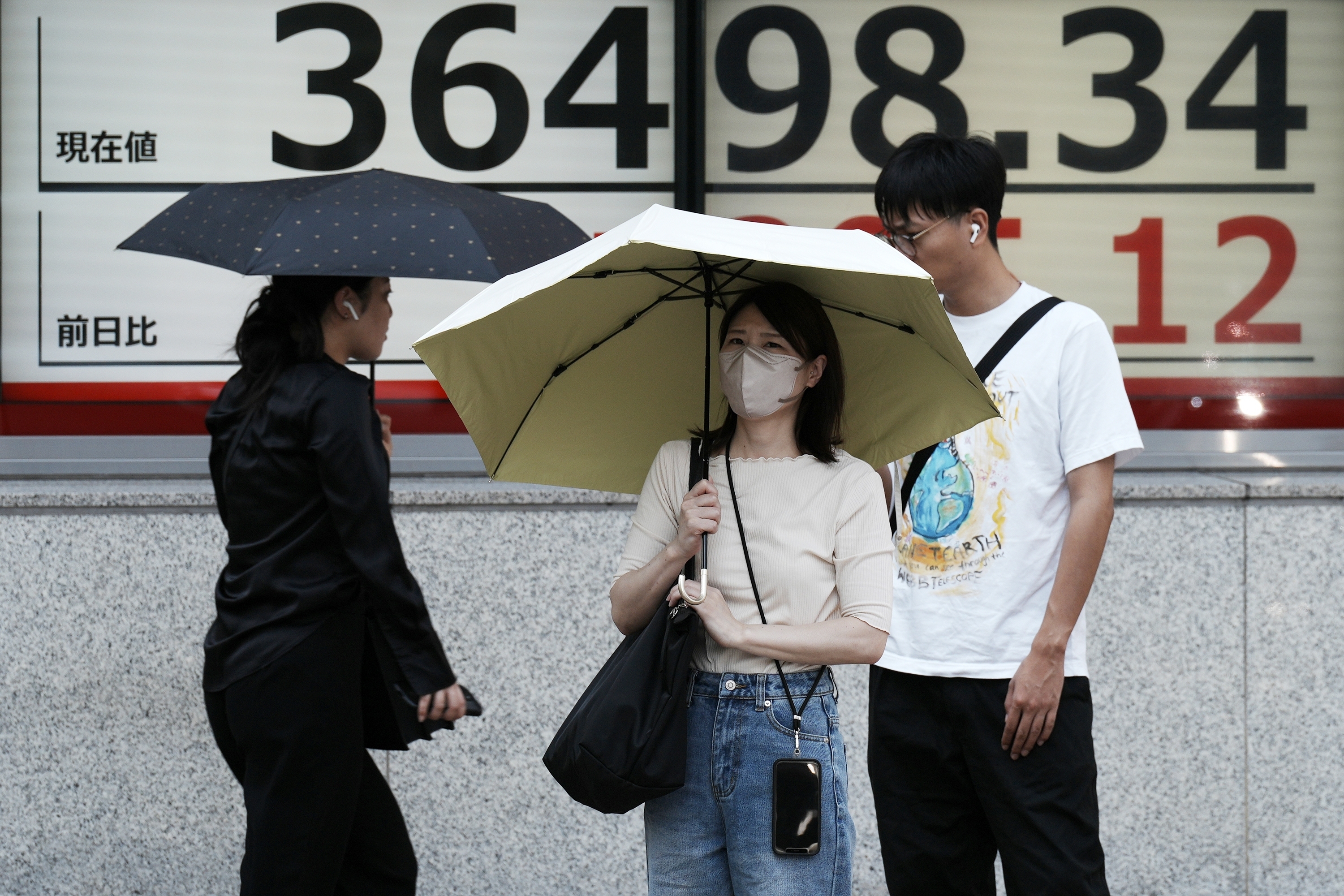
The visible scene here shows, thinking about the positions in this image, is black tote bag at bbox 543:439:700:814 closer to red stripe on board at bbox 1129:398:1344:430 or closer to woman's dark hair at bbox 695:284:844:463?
woman's dark hair at bbox 695:284:844:463

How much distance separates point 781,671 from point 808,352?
1.87 feet

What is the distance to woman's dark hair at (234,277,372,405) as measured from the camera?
3072mm

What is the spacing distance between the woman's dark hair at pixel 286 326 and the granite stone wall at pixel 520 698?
1549 mm

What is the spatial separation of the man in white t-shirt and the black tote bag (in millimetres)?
804

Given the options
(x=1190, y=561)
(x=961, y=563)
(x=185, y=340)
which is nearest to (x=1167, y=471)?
(x=1190, y=561)

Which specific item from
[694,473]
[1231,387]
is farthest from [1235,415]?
[694,473]

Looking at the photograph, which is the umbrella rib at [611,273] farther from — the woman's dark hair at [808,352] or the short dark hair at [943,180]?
the short dark hair at [943,180]

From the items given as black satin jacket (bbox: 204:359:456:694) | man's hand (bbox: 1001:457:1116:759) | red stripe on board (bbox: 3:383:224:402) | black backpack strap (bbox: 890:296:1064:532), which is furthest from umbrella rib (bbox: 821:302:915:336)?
→ red stripe on board (bbox: 3:383:224:402)

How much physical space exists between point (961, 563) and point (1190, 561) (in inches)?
87.8

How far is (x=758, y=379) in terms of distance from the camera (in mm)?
2291

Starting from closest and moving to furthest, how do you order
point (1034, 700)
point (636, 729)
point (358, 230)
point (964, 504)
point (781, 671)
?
1. point (636, 729)
2. point (781, 671)
3. point (1034, 700)
4. point (964, 504)
5. point (358, 230)

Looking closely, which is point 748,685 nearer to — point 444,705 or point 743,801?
point 743,801

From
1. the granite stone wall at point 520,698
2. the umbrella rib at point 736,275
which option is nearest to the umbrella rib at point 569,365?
the umbrella rib at point 736,275

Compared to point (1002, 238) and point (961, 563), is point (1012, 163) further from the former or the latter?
point (961, 563)
